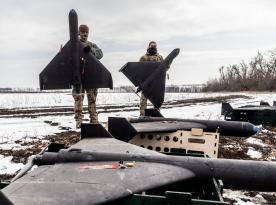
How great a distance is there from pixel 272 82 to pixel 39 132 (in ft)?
156

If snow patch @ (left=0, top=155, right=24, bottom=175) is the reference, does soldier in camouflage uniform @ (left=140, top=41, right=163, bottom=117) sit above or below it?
above

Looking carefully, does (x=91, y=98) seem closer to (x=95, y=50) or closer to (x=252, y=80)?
(x=95, y=50)

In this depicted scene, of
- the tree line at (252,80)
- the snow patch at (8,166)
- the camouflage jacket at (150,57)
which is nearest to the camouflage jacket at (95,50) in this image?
the camouflage jacket at (150,57)

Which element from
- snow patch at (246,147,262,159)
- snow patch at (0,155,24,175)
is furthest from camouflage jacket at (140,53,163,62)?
snow patch at (0,155,24,175)

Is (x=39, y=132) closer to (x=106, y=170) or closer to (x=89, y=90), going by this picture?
(x=89, y=90)

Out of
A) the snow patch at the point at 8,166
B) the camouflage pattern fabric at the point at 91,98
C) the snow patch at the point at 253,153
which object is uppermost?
the camouflage pattern fabric at the point at 91,98

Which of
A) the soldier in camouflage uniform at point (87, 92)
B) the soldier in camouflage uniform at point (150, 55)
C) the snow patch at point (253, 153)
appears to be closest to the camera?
the snow patch at point (253, 153)

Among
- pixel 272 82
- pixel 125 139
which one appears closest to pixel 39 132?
pixel 125 139

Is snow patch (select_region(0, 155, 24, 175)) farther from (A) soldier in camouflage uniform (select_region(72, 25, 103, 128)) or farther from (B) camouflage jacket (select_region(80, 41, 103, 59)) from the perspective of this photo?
(B) camouflage jacket (select_region(80, 41, 103, 59))

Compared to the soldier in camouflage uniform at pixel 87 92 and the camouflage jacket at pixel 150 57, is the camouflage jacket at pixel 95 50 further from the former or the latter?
the camouflage jacket at pixel 150 57

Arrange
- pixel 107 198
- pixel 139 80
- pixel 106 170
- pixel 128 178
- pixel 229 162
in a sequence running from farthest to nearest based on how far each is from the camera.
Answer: pixel 139 80 → pixel 229 162 → pixel 106 170 → pixel 128 178 → pixel 107 198

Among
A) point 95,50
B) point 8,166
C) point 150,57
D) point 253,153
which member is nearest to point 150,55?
point 150,57

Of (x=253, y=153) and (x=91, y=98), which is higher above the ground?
(x=91, y=98)

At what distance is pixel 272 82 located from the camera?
51188mm
